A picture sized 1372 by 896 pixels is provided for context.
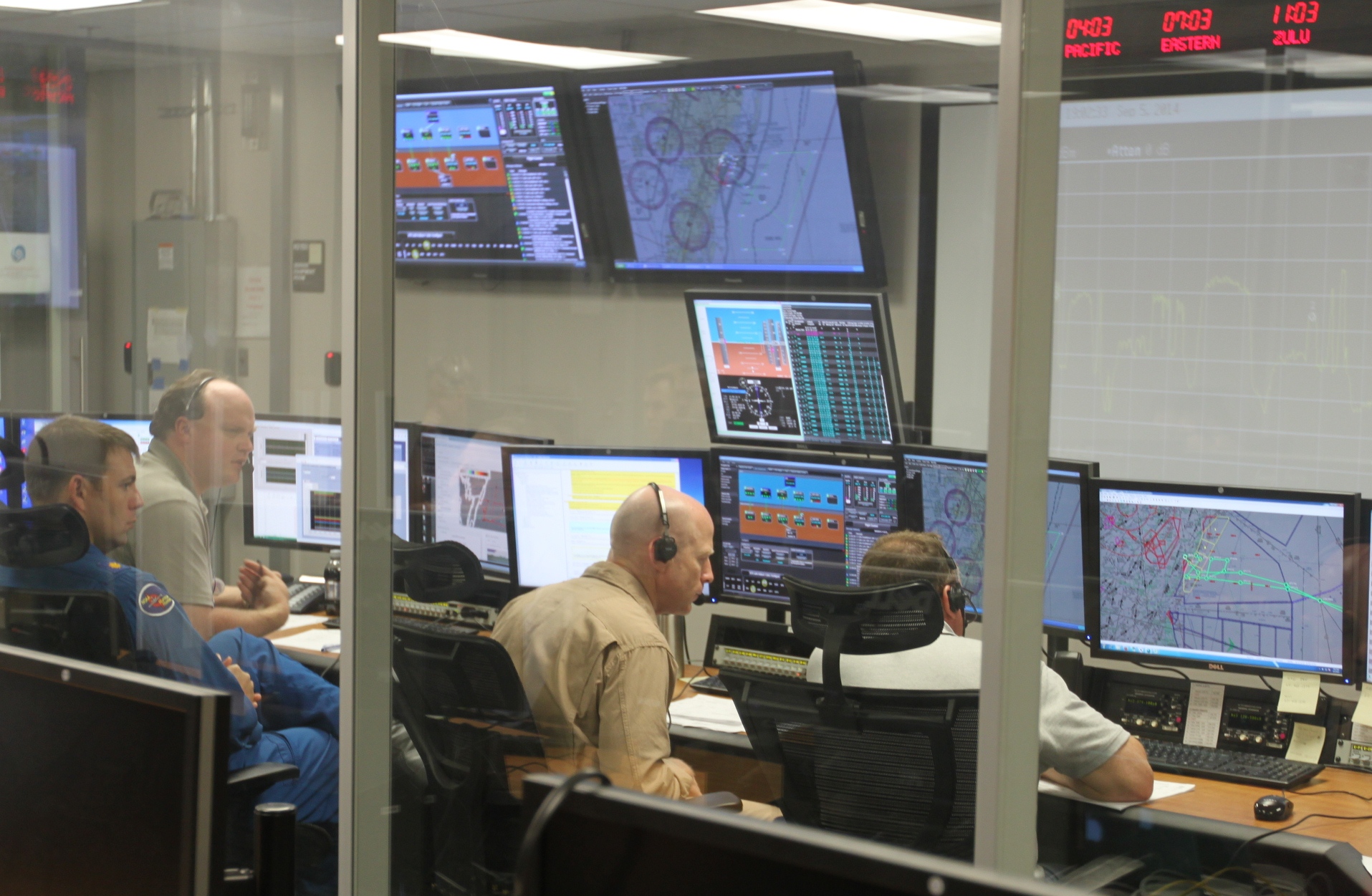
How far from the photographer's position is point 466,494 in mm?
2189

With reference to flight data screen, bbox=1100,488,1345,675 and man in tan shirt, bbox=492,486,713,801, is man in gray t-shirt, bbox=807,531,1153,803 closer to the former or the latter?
flight data screen, bbox=1100,488,1345,675

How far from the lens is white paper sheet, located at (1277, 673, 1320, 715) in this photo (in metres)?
1.99

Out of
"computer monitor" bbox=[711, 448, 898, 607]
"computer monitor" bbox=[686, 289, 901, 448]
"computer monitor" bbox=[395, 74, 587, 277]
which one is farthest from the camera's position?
"computer monitor" bbox=[395, 74, 587, 277]

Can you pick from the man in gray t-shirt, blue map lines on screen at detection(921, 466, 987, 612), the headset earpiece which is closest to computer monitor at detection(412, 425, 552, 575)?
the headset earpiece

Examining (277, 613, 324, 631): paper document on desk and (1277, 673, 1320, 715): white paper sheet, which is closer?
(1277, 673, 1320, 715): white paper sheet

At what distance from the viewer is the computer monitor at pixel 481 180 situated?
6.84ft

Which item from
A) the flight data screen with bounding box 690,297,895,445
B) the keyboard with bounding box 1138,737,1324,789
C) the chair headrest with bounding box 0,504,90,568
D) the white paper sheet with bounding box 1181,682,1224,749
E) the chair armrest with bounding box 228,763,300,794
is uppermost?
the flight data screen with bounding box 690,297,895,445

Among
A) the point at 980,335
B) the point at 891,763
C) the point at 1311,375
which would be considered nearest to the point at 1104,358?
the point at 980,335

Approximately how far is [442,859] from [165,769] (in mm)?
1301

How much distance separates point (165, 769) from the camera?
3.07ft

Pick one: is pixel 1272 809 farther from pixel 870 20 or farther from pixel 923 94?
pixel 870 20

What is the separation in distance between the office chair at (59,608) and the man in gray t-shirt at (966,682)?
106 centimetres

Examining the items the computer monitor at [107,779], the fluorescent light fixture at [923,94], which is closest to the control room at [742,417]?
the fluorescent light fixture at [923,94]

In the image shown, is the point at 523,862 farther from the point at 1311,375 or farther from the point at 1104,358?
the point at 1311,375
